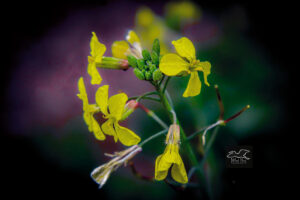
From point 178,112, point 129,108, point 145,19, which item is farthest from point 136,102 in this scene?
point 145,19

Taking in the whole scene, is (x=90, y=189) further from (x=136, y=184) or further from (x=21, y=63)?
(x=21, y=63)

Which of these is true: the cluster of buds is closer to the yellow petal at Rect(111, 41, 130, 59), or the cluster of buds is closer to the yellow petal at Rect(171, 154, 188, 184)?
the yellow petal at Rect(111, 41, 130, 59)

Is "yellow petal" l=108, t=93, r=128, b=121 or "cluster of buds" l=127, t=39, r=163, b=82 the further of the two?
"cluster of buds" l=127, t=39, r=163, b=82

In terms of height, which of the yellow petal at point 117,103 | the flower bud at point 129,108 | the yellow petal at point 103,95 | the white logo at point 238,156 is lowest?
the white logo at point 238,156

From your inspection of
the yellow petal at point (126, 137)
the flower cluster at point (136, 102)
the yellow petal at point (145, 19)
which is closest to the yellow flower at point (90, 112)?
the flower cluster at point (136, 102)

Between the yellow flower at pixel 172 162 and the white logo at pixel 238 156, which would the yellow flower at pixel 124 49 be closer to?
the yellow flower at pixel 172 162

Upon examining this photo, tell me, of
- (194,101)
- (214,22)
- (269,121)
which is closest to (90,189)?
(194,101)

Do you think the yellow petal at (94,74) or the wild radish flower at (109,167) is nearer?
the yellow petal at (94,74)

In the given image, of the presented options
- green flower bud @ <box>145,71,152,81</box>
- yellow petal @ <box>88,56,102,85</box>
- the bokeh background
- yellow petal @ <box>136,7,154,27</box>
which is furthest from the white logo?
yellow petal @ <box>136,7,154,27</box>

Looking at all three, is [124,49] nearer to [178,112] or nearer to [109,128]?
[109,128]
